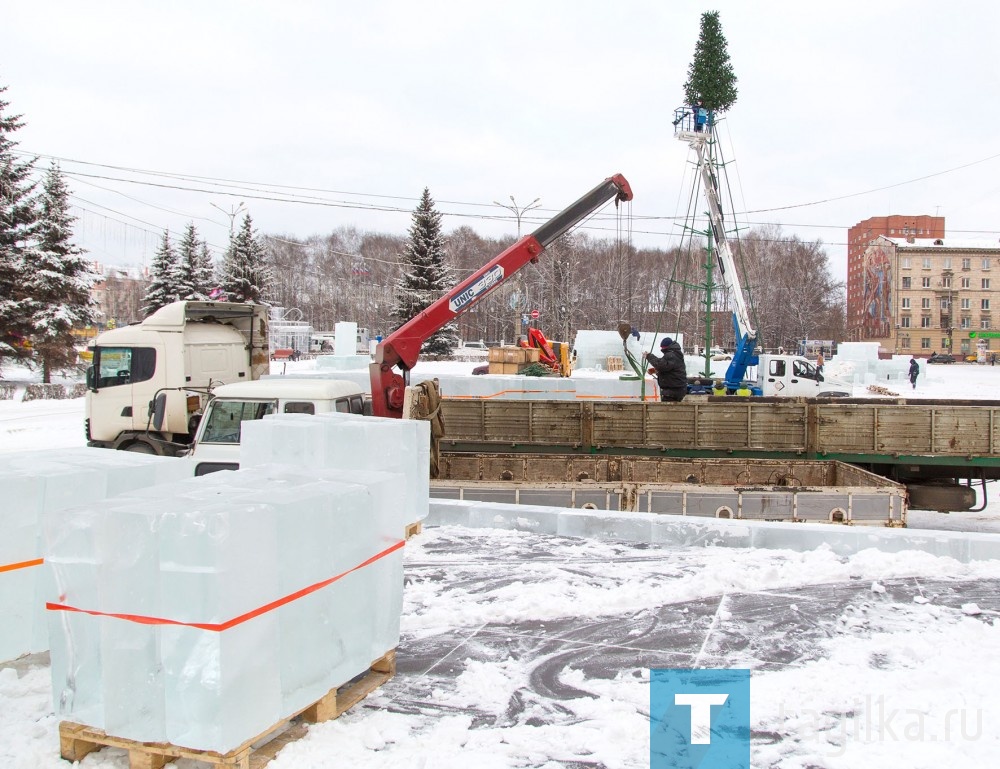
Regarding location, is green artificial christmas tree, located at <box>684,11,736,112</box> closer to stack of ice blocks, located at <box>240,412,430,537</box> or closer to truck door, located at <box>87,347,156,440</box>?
truck door, located at <box>87,347,156,440</box>

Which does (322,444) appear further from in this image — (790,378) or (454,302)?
(790,378)

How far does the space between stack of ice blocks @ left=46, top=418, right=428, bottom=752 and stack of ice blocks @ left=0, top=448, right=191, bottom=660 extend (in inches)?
40.5

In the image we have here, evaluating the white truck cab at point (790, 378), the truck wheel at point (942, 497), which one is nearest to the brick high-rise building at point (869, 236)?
the white truck cab at point (790, 378)

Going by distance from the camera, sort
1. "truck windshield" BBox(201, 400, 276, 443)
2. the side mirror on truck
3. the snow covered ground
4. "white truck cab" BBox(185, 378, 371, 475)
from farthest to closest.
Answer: the side mirror on truck
"truck windshield" BBox(201, 400, 276, 443)
"white truck cab" BBox(185, 378, 371, 475)
the snow covered ground

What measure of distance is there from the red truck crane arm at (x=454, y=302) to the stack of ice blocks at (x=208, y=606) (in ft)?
22.0

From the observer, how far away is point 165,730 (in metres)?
3.54

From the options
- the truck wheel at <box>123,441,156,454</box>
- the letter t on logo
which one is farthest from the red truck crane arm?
the letter t on logo

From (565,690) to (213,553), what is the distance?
95.5 inches

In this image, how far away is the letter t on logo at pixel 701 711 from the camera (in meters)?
4.09

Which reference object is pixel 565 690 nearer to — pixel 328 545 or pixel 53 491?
pixel 328 545

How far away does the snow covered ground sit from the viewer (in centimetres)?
397

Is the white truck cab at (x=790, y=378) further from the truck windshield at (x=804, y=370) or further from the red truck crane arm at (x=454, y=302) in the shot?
the red truck crane arm at (x=454, y=302)

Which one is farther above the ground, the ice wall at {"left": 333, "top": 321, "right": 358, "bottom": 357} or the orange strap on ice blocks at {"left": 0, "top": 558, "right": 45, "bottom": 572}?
the ice wall at {"left": 333, "top": 321, "right": 358, "bottom": 357}

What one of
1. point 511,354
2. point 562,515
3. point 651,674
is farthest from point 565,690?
point 511,354
